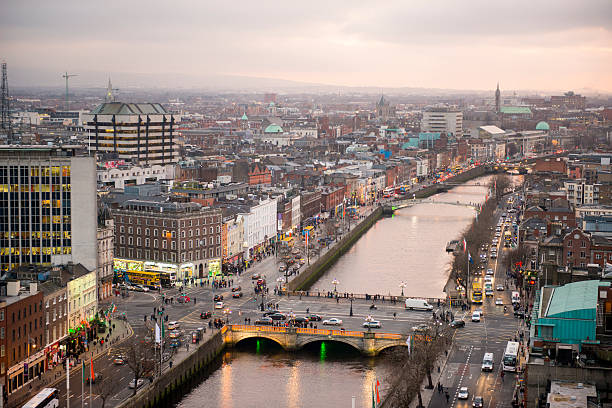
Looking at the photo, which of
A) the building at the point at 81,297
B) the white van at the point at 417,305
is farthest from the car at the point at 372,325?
the building at the point at 81,297

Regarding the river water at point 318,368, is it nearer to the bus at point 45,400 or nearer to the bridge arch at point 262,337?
the bridge arch at point 262,337

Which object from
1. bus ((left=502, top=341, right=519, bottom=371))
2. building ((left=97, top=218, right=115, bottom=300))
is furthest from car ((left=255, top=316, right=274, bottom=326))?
bus ((left=502, top=341, right=519, bottom=371))

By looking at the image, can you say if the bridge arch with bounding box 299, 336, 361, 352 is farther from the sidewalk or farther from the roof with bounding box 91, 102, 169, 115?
the roof with bounding box 91, 102, 169, 115

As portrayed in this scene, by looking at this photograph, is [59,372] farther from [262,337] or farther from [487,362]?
[487,362]

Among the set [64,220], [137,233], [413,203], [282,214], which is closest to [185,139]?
[413,203]

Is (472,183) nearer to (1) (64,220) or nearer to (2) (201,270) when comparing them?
(2) (201,270)

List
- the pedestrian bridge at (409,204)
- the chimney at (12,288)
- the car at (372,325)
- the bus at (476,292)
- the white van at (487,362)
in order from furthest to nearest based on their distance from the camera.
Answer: the pedestrian bridge at (409,204)
the bus at (476,292)
the car at (372,325)
the white van at (487,362)
the chimney at (12,288)
